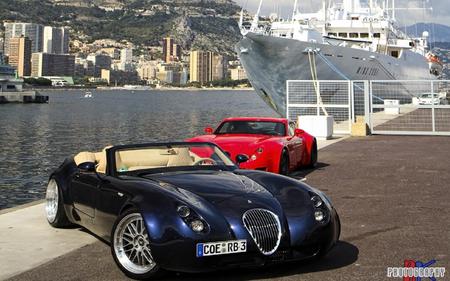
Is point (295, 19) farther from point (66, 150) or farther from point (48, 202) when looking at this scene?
point (48, 202)

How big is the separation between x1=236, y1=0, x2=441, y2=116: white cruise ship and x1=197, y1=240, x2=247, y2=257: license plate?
3278 cm

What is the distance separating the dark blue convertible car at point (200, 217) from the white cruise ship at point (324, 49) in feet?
104

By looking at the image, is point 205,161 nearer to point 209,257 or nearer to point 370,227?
point 209,257

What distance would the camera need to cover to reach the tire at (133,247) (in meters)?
4.95

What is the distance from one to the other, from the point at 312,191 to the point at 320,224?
501 mm

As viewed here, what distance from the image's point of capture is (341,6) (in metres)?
52.6

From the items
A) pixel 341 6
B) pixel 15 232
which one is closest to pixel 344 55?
pixel 341 6

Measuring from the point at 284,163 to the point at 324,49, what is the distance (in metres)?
28.5

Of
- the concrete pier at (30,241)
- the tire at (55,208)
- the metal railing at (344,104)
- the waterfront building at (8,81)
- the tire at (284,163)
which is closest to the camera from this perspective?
the concrete pier at (30,241)

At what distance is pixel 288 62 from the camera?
125 ft

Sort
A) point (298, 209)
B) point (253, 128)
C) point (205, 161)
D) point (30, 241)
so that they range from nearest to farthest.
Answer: point (298, 209)
point (205, 161)
point (30, 241)
point (253, 128)

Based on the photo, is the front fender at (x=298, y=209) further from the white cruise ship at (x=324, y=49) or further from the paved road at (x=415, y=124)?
the white cruise ship at (x=324, y=49)

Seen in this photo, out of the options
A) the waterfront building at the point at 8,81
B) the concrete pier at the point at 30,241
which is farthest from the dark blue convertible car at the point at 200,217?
the waterfront building at the point at 8,81

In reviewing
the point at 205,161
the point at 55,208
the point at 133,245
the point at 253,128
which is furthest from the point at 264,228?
the point at 253,128
